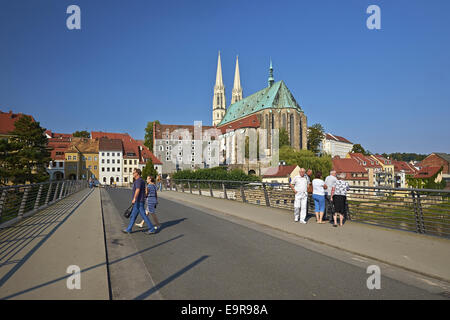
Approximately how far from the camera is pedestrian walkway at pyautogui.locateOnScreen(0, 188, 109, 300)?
174 inches

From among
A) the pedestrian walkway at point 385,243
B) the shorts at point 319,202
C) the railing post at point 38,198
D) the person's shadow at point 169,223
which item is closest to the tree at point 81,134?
the railing post at point 38,198

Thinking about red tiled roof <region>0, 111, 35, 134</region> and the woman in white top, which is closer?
the woman in white top

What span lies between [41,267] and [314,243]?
5.67m

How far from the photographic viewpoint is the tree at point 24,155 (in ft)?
132

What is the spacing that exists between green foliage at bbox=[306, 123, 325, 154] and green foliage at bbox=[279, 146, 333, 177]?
24.8 metres

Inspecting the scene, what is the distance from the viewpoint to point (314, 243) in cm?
813

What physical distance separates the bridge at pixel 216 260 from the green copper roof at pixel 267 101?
9613cm

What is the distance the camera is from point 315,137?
330ft

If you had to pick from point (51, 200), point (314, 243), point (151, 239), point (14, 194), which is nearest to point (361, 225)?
point (314, 243)

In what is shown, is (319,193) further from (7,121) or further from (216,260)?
(7,121)

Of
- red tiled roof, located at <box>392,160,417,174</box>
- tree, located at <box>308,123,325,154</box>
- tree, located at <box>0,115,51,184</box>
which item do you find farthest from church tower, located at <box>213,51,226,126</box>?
tree, located at <box>0,115,51,184</box>

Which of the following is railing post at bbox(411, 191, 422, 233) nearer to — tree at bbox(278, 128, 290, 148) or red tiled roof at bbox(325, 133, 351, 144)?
tree at bbox(278, 128, 290, 148)

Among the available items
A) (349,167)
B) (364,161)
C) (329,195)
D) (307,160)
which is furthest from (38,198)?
(364,161)

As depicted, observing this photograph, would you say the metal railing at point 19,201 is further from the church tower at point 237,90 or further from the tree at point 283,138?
the church tower at point 237,90
